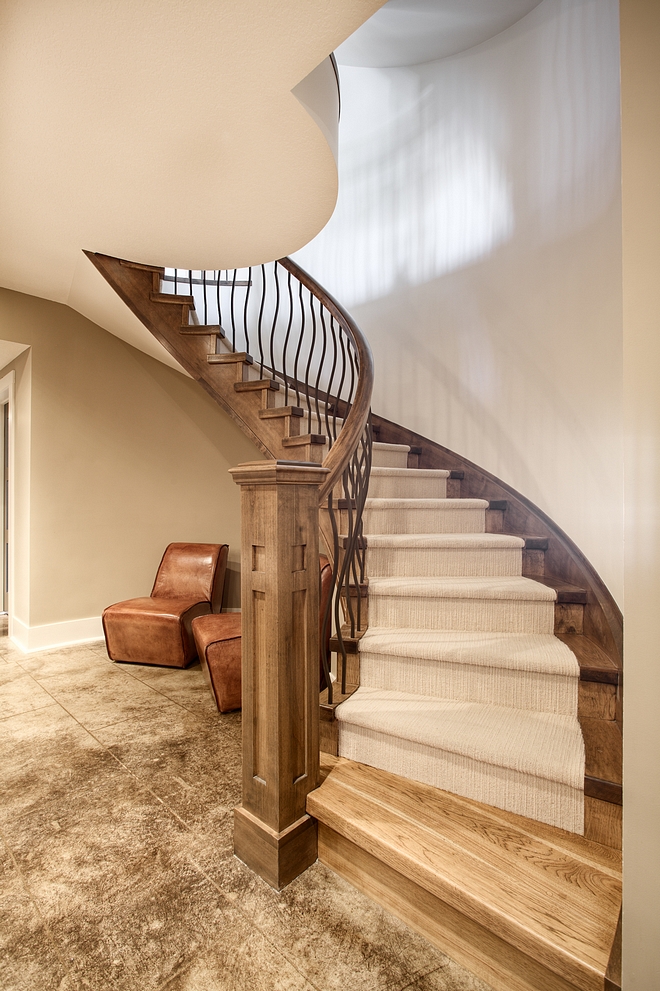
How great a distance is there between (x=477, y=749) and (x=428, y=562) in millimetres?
1050

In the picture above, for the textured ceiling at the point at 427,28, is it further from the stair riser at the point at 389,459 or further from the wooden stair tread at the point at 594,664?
the wooden stair tread at the point at 594,664

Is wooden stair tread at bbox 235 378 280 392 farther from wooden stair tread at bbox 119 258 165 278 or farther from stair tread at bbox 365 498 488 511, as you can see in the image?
stair tread at bbox 365 498 488 511

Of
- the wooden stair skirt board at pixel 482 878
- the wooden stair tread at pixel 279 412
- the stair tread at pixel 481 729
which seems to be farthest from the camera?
the wooden stair tread at pixel 279 412

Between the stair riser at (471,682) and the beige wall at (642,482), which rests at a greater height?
the beige wall at (642,482)

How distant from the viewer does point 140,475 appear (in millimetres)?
4324

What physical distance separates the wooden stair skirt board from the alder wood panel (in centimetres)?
68

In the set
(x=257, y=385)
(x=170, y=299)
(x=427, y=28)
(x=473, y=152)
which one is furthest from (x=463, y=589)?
(x=427, y=28)

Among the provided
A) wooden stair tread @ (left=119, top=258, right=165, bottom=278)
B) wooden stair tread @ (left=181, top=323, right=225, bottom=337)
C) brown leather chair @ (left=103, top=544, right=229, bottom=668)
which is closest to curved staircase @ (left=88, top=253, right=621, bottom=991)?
wooden stair tread @ (left=181, top=323, right=225, bottom=337)

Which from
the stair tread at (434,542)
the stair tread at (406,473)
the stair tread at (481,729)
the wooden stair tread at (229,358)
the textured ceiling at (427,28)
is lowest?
the stair tread at (481,729)

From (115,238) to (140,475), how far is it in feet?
6.37

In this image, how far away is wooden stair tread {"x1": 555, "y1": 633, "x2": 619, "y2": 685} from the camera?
5.57 ft

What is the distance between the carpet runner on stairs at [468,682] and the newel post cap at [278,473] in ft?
2.73

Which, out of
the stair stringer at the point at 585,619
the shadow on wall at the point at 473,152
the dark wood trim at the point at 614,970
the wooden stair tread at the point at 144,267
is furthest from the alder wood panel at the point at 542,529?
the wooden stair tread at the point at 144,267

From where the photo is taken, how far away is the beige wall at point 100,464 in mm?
3840
